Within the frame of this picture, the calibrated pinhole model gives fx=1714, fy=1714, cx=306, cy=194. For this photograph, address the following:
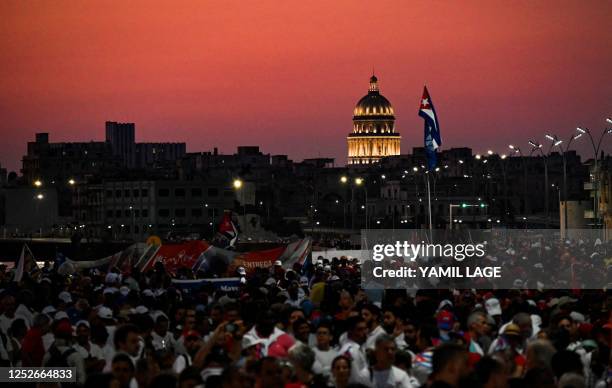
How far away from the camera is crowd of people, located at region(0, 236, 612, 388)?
472 inches

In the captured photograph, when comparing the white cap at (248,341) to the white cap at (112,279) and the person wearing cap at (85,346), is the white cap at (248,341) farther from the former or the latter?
the white cap at (112,279)

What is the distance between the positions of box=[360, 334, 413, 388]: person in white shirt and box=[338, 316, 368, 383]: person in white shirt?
78 millimetres

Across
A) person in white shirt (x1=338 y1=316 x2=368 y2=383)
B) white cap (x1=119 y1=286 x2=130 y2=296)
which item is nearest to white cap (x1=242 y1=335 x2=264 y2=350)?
person in white shirt (x1=338 y1=316 x2=368 y2=383)

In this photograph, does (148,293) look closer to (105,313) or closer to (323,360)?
(105,313)

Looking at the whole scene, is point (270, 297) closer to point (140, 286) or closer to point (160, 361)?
point (140, 286)

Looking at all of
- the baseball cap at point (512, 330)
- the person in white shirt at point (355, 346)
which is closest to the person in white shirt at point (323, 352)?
the person in white shirt at point (355, 346)

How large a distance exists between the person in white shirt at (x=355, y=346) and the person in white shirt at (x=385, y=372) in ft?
Result: 0.26

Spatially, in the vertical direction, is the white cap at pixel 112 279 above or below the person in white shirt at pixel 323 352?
above

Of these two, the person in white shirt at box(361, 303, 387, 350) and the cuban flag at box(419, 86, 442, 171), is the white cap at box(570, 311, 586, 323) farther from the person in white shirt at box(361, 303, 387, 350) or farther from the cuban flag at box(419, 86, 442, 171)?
the cuban flag at box(419, 86, 442, 171)

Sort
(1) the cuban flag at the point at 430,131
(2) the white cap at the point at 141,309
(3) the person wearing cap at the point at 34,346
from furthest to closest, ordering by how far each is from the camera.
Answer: (1) the cuban flag at the point at 430,131
(2) the white cap at the point at 141,309
(3) the person wearing cap at the point at 34,346

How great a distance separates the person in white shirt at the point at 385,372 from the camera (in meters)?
13.2

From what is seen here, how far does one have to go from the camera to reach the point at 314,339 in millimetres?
15969

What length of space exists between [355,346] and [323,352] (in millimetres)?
296


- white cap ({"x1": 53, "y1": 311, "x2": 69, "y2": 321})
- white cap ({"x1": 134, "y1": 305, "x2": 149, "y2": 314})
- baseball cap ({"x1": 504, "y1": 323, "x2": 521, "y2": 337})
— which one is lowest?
baseball cap ({"x1": 504, "y1": 323, "x2": 521, "y2": 337})
